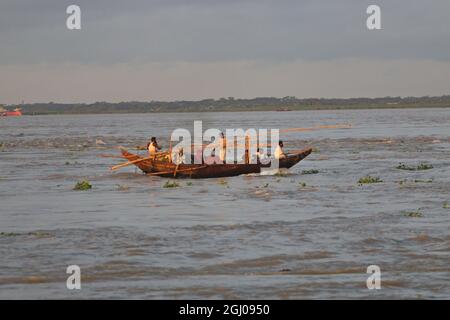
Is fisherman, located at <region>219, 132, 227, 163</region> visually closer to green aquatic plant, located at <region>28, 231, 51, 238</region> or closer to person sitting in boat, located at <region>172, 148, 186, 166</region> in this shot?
person sitting in boat, located at <region>172, 148, 186, 166</region>

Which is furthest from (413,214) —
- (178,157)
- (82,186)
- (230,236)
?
(178,157)

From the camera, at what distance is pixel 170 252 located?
1756 centimetres

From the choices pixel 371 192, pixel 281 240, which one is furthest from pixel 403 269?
pixel 371 192

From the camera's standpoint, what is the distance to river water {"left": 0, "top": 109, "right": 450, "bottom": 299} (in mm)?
14648

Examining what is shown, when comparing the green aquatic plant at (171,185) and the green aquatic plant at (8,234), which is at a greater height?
the green aquatic plant at (8,234)

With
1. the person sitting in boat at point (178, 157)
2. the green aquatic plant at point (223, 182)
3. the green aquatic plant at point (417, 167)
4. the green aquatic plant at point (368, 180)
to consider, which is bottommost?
the green aquatic plant at point (417, 167)

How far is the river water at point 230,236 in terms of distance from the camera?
14.6 metres

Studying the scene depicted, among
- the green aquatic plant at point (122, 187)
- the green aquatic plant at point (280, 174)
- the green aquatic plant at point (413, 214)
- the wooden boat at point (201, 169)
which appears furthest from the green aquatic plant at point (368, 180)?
the green aquatic plant at point (413, 214)

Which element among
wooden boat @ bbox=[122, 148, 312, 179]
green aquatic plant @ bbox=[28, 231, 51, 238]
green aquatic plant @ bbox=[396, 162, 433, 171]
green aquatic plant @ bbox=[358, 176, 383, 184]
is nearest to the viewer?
green aquatic plant @ bbox=[28, 231, 51, 238]

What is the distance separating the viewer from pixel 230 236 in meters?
19.4

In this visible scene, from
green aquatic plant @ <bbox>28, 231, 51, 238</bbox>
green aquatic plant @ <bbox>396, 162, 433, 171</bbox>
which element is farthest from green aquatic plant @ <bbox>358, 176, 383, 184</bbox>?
green aquatic plant @ <bbox>28, 231, 51, 238</bbox>

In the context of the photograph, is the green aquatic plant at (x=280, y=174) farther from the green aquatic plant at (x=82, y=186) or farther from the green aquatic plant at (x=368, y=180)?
the green aquatic plant at (x=82, y=186)
